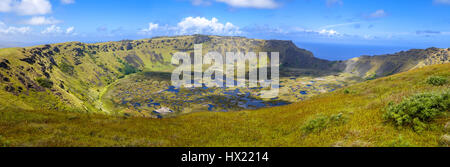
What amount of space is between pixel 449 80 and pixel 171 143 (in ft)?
93.0

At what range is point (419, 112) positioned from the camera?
12.8m

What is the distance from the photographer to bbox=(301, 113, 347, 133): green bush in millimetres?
15383

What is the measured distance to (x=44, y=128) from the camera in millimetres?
15367

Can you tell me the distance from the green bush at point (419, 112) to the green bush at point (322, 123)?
9.27ft

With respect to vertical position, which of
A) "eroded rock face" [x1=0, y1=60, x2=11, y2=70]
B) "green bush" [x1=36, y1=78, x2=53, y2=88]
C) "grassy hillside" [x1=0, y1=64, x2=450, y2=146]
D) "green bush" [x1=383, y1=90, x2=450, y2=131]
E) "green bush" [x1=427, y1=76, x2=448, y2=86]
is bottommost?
"green bush" [x1=36, y1=78, x2=53, y2=88]

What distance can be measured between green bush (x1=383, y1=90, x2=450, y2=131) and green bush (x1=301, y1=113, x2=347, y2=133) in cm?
283

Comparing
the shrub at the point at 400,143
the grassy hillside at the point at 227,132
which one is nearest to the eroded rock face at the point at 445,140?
the grassy hillside at the point at 227,132

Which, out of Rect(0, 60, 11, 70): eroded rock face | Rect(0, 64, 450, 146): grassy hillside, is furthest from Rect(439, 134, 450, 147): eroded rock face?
Rect(0, 60, 11, 70): eroded rock face

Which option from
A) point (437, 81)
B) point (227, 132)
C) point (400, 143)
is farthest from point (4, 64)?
point (437, 81)

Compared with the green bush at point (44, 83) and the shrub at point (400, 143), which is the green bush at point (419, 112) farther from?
the green bush at point (44, 83)

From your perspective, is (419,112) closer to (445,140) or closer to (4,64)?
(445,140)

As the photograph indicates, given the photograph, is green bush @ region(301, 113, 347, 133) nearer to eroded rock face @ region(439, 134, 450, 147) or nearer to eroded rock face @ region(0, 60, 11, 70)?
eroded rock face @ region(439, 134, 450, 147)
